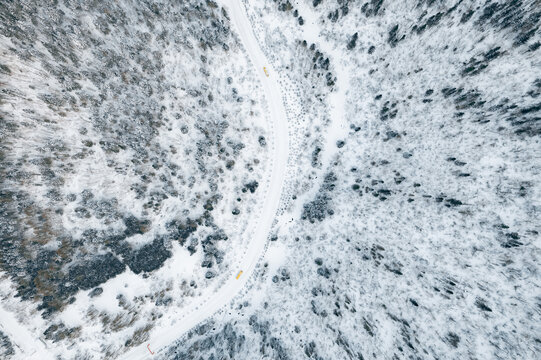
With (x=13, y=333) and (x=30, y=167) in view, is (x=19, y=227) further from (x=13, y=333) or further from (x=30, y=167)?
(x=13, y=333)

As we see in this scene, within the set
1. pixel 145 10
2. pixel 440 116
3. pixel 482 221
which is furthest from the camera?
pixel 145 10

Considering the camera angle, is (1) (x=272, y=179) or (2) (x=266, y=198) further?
(1) (x=272, y=179)

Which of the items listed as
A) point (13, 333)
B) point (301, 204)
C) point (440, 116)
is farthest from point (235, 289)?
point (440, 116)

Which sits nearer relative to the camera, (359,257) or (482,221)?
(482,221)

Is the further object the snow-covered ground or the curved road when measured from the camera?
the curved road

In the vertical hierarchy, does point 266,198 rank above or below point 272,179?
below

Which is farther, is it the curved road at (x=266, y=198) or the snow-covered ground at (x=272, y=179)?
the curved road at (x=266, y=198)

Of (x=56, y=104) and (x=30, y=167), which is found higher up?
(x=56, y=104)

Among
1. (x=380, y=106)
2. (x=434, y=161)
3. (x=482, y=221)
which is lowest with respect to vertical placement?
(x=482, y=221)
